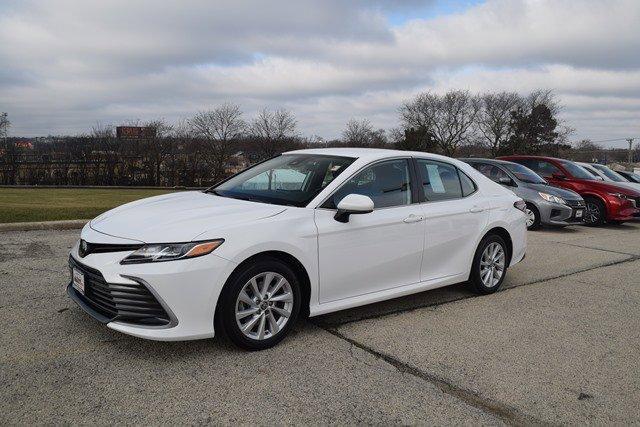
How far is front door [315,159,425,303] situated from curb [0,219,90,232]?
6.25 m

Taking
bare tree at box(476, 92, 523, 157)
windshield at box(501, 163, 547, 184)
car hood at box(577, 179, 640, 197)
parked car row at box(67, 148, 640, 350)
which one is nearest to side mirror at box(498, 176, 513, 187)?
windshield at box(501, 163, 547, 184)

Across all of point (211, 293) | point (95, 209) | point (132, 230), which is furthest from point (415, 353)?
point (95, 209)

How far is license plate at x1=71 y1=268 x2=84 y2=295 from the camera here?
12.4 ft

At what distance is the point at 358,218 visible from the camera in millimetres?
4262

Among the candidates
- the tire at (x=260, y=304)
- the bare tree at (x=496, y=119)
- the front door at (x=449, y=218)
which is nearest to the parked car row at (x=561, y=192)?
the front door at (x=449, y=218)

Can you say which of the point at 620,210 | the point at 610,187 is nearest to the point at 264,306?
the point at 620,210

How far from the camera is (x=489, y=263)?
18.5 feet

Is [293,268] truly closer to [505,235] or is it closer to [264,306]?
[264,306]

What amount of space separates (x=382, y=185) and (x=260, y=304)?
1.63m

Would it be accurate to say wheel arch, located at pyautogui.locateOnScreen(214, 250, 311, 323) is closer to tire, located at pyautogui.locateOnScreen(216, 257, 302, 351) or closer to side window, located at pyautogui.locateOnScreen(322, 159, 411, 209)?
tire, located at pyautogui.locateOnScreen(216, 257, 302, 351)

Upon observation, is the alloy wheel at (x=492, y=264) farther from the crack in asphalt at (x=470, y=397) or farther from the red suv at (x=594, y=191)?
the red suv at (x=594, y=191)

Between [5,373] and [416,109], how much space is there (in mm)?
68773

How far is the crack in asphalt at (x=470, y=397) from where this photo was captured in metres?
3.01

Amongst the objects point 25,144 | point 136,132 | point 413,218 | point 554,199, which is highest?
point 136,132
